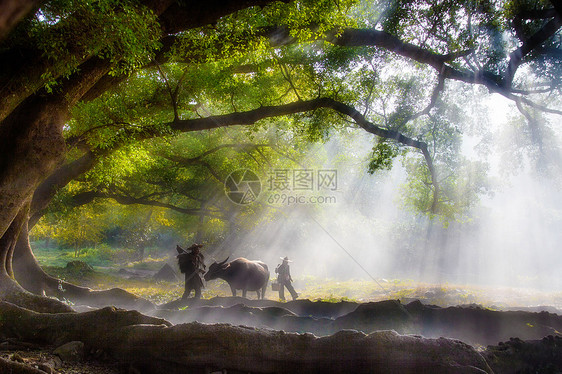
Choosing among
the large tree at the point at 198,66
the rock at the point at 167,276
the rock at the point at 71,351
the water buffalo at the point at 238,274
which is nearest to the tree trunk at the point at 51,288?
the large tree at the point at 198,66

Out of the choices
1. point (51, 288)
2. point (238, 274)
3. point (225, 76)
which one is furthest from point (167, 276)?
point (225, 76)

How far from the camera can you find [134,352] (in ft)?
17.6

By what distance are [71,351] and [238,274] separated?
9664 millimetres

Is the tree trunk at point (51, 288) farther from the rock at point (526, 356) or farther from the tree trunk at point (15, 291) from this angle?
the rock at point (526, 356)

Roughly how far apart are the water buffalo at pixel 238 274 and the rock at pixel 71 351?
29.1 feet

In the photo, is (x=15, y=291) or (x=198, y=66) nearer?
(x=15, y=291)

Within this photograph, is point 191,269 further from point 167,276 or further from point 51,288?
point 167,276

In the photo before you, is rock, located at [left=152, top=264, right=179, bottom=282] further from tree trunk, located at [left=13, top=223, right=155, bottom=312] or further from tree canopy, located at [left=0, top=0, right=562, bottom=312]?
tree trunk, located at [left=13, top=223, right=155, bottom=312]

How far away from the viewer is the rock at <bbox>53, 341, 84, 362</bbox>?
17.2ft

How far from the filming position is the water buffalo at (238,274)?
14.5 meters

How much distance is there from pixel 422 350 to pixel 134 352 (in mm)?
4425

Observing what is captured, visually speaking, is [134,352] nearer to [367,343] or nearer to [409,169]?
[367,343]

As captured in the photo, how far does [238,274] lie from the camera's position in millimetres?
14805

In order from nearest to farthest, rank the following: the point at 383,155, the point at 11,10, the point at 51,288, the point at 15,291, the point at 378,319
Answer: the point at 11,10 < the point at 15,291 < the point at 378,319 < the point at 51,288 < the point at 383,155
